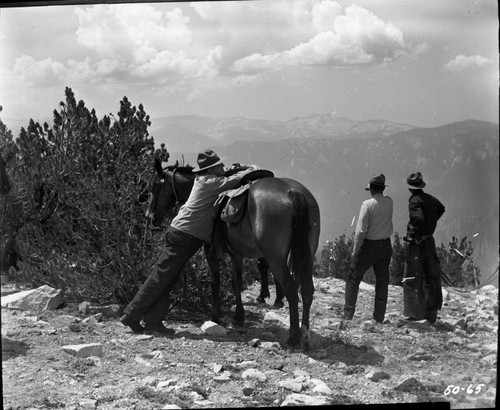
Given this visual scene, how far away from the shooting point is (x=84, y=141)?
9961mm

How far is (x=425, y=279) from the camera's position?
8.55m

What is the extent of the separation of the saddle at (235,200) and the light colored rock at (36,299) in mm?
2345

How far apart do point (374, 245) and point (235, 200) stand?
5.33ft

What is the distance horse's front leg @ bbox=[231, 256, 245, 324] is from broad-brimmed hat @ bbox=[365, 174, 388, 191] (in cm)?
165

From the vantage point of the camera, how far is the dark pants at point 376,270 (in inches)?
328

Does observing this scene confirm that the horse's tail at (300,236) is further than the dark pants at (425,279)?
No

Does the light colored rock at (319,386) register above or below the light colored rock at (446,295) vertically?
below

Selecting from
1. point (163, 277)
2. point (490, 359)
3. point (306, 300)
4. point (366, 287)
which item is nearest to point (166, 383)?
point (163, 277)

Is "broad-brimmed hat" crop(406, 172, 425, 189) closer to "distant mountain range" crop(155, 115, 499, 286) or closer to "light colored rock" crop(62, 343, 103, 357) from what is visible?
"distant mountain range" crop(155, 115, 499, 286)

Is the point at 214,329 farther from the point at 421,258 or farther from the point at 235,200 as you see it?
the point at 421,258

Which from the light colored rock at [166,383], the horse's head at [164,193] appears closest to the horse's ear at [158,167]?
the horse's head at [164,193]

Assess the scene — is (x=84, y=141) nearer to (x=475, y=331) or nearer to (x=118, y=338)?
(x=118, y=338)

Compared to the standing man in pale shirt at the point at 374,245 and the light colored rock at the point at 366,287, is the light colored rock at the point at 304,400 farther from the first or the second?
the light colored rock at the point at 366,287

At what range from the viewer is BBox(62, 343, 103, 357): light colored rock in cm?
735
